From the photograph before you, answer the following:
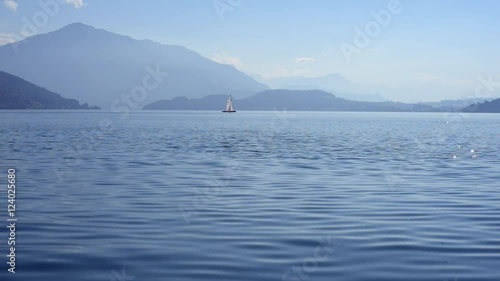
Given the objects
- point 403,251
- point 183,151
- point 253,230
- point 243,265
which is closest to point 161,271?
point 243,265

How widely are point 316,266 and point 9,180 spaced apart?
73.2ft

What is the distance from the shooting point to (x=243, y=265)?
14000 millimetres

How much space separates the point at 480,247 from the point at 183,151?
4379cm

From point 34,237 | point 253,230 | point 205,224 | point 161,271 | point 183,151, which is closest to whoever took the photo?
point 161,271

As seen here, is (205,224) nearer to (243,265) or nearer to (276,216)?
(276,216)

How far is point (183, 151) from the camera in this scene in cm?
5806

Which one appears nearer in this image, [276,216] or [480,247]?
[480,247]

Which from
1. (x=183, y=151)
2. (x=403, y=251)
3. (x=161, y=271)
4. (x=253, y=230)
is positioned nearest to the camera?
(x=161, y=271)

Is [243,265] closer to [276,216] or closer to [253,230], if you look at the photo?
[253,230]

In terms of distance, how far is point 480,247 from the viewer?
16.2 metres

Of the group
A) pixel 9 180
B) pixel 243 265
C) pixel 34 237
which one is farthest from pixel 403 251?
pixel 9 180

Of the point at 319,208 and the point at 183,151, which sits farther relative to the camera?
the point at 183,151

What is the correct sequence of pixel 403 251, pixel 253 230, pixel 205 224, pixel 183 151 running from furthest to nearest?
pixel 183 151, pixel 205 224, pixel 253 230, pixel 403 251

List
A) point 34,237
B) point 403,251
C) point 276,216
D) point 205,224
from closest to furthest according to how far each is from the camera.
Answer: point 403,251 → point 34,237 → point 205,224 → point 276,216
